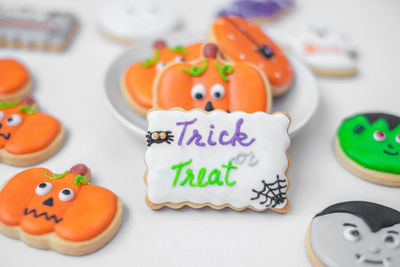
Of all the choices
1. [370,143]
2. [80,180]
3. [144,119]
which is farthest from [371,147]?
[80,180]

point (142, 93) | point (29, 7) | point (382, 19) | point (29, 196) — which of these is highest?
point (382, 19)

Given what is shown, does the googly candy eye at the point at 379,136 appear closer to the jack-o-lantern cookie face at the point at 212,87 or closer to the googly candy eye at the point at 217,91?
the jack-o-lantern cookie face at the point at 212,87

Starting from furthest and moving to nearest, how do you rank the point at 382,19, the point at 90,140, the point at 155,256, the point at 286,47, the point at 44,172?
the point at 382,19 < the point at 286,47 < the point at 90,140 < the point at 44,172 < the point at 155,256

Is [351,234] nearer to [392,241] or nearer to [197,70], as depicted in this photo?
[392,241]

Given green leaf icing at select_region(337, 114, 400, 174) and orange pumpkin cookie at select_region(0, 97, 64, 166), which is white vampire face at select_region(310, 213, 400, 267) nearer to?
green leaf icing at select_region(337, 114, 400, 174)

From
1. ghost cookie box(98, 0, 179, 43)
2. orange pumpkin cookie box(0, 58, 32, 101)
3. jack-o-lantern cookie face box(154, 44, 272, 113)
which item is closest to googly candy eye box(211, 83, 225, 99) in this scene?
jack-o-lantern cookie face box(154, 44, 272, 113)

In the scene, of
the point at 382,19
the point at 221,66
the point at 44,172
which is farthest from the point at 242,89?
the point at 382,19

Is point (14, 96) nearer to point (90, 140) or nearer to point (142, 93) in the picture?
point (90, 140)
